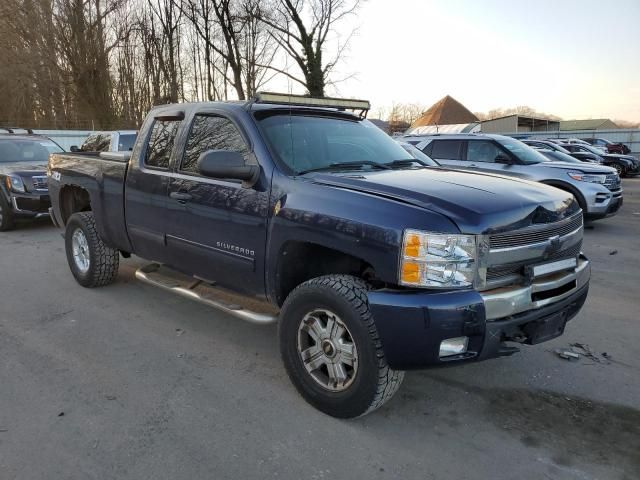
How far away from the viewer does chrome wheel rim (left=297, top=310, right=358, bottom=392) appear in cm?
288

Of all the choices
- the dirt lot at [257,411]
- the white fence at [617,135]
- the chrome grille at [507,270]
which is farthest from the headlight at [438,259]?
the white fence at [617,135]

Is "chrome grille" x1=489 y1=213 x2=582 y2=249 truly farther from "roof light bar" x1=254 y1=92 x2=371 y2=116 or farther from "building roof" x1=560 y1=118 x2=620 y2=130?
"building roof" x1=560 y1=118 x2=620 y2=130

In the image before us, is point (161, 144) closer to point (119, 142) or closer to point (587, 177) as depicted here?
point (119, 142)

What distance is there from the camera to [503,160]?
972cm

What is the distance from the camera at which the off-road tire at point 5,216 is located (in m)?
Result: 8.95

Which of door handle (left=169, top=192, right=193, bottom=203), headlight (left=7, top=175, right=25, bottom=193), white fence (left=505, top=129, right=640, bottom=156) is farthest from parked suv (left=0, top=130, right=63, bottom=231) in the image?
white fence (left=505, top=129, right=640, bottom=156)

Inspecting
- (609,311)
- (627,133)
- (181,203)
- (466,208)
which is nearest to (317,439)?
(466,208)

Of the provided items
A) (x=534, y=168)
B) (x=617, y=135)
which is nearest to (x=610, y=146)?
(x=617, y=135)

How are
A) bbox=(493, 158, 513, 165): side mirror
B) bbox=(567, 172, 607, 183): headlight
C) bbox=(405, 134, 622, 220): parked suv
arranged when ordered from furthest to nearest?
bbox=(493, 158, 513, 165): side mirror
bbox=(567, 172, 607, 183): headlight
bbox=(405, 134, 622, 220): parked suv

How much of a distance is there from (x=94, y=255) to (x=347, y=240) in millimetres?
3568

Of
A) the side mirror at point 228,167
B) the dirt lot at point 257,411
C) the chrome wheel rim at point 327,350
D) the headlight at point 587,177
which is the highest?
the side mirror at point 228,167

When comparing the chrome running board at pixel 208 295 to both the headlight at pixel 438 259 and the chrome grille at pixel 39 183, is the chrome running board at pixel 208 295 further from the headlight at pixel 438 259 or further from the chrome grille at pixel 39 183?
the chrome grille at pixel 39 183

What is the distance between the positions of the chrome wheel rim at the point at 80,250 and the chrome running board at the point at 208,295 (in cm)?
107

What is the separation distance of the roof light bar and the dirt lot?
2.00m
